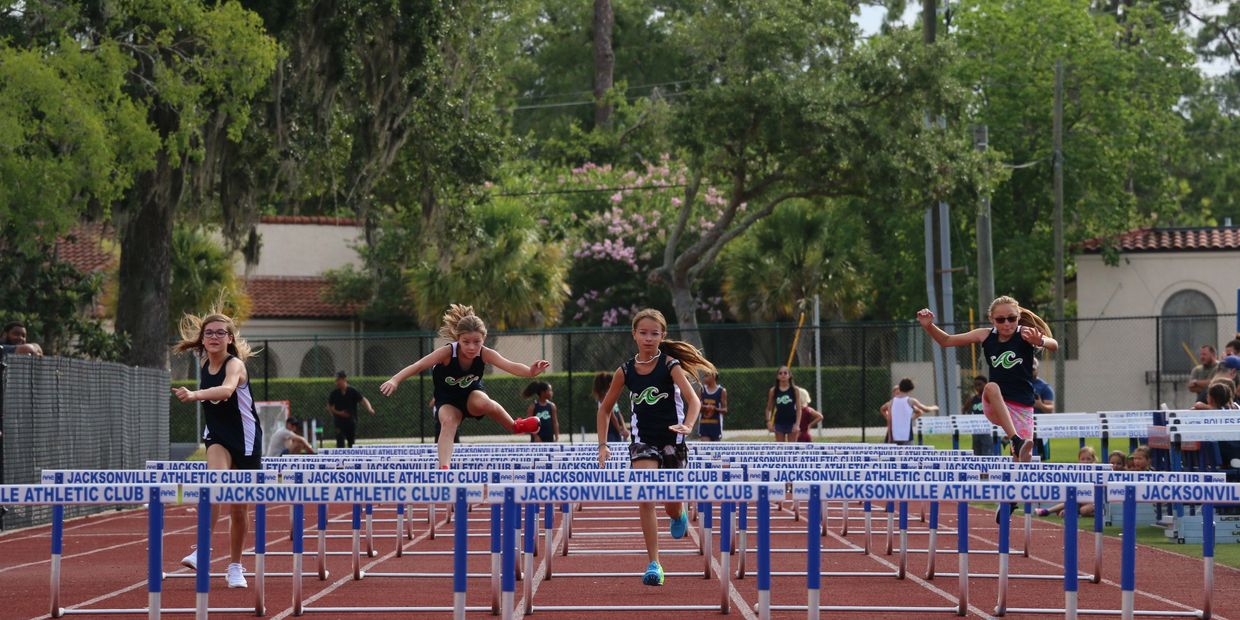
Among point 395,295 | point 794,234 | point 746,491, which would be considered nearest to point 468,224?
point 794,234

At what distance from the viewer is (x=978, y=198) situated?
35219mm

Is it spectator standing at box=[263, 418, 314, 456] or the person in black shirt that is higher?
the person in black shirt

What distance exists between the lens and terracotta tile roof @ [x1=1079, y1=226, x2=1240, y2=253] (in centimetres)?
4316

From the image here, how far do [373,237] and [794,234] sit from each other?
18.5 m

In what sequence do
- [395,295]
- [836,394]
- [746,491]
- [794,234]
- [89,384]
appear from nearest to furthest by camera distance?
A: [746,491] → [89,384] → [836,394] → [794,234] → [395,295]

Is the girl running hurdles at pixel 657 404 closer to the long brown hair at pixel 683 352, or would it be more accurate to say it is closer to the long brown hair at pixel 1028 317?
the long brown hair at pixel 683 352

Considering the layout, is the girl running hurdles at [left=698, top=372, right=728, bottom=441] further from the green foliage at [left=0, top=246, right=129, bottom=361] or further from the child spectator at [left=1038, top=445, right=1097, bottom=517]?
the green foliage at [left=0, top=246, right=129, bottom=361]

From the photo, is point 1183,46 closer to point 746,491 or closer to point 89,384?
point 89,384

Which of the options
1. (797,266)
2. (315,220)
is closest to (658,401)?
(797,266)

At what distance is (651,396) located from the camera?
1150 cm

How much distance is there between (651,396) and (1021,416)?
3648 mm

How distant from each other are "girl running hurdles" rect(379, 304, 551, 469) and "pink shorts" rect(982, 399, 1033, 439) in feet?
12.8

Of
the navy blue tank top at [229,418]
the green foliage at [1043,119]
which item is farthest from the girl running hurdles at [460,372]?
the green foliage at [1043,119]

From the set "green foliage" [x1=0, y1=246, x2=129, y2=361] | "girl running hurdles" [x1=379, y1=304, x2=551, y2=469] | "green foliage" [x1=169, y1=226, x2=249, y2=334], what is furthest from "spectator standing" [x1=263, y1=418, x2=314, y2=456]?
"green foliage" [x1=169, y1=226, x2=249, y2=334]
